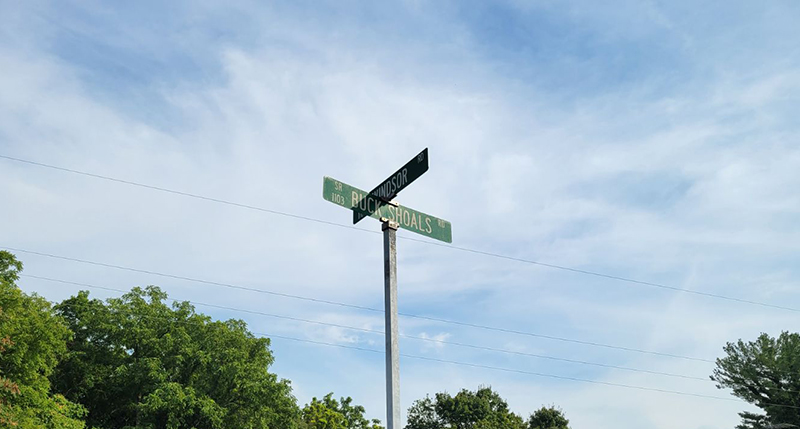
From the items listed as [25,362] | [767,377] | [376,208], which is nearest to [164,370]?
[25,362]

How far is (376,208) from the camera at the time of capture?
7.74 meters

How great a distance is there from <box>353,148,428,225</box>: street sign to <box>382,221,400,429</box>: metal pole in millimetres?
513

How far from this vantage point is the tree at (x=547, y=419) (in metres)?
65.2

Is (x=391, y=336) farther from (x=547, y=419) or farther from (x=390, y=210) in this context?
(x=547, y=419)

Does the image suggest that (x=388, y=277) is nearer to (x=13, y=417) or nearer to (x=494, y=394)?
(x=13, y=417)

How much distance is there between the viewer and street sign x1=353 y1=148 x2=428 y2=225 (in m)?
7.68

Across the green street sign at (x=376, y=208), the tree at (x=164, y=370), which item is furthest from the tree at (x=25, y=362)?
the green street sign at (x=376, y=208)

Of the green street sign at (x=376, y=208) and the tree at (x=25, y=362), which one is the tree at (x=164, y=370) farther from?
the green street sign at (x=376, y=208)

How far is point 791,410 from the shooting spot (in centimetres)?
4678

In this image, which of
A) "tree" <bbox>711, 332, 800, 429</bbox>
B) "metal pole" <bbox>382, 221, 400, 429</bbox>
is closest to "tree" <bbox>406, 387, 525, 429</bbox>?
"tree" <bbox>711, 332, 800, 429</bbox>

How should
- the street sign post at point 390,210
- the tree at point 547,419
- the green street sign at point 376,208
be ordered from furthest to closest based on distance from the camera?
the tree at point 547,419 < the green street sign at point 376,208 < the street sign post at point 390,210

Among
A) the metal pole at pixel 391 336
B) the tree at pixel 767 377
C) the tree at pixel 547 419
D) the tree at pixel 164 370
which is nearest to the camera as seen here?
the metal pole at pixel 391 336

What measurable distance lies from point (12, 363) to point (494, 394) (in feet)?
180

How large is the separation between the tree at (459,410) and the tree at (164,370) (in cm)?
3477
